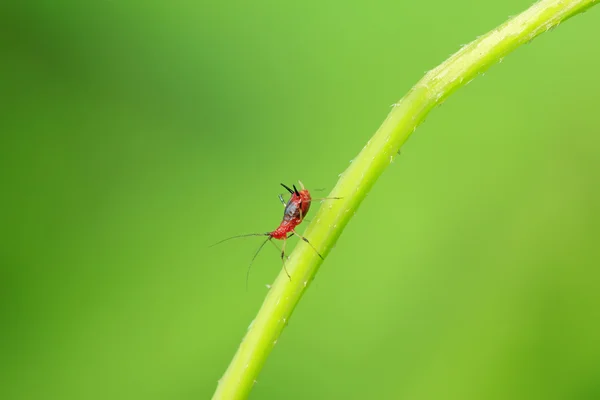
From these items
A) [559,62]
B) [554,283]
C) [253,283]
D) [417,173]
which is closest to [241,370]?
[253,283]

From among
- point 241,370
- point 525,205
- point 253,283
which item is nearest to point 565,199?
point 525,205

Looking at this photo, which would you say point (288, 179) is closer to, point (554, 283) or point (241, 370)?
point (554, 283)

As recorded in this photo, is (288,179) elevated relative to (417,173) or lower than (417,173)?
lower

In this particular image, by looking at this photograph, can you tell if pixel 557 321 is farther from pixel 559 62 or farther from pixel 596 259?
pixel 559 62

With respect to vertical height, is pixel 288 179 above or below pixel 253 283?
above

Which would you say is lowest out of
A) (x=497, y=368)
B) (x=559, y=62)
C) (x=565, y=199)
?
(x=497, y=368)

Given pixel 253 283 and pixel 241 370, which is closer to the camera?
pixel 241 370
